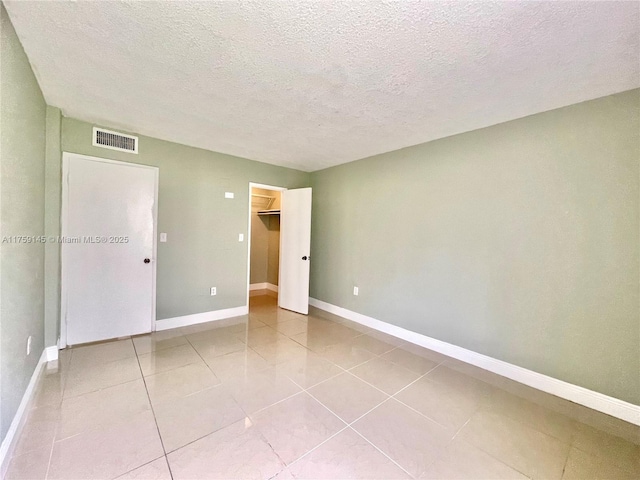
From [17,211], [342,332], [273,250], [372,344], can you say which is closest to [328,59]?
[17,211]

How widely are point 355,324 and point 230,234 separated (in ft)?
7.55

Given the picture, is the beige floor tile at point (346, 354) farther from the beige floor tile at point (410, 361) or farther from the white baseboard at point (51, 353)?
the white baseboard at point (51, 353)

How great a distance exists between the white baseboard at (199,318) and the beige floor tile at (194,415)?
1.59 meters

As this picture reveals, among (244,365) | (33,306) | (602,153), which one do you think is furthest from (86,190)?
(602,153)

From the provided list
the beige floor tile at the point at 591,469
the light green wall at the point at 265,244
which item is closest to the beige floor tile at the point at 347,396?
the beige floor tile at the point at 591,469

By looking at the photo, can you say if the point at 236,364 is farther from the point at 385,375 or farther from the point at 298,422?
the point at 385,375

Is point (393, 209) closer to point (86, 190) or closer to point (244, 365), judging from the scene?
point (244, 365)

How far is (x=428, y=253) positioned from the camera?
2973 mm

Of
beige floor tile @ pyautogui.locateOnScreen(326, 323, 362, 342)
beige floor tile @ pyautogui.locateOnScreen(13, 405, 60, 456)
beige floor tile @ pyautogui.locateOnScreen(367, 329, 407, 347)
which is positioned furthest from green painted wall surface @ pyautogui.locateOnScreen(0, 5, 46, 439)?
beige floor tile @ pyautogui.locateOnScreen(367, 329, 407, 347)

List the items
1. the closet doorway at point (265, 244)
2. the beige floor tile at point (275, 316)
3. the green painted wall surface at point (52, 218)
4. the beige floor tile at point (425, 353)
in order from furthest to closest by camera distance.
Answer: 1. the closet doorway at point (265, 244)
2. the beige floor tile at point (275, 316)
3. the beige floor tile at point (425, 353)
4. the green painted wall surface at point (52, 218)

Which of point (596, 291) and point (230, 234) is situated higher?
point (230, 234)

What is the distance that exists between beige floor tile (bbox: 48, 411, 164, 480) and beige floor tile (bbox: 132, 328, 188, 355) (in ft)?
3.81

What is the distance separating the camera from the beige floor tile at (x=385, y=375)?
2.19 meters

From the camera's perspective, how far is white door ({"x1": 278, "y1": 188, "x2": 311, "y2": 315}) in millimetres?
4043
